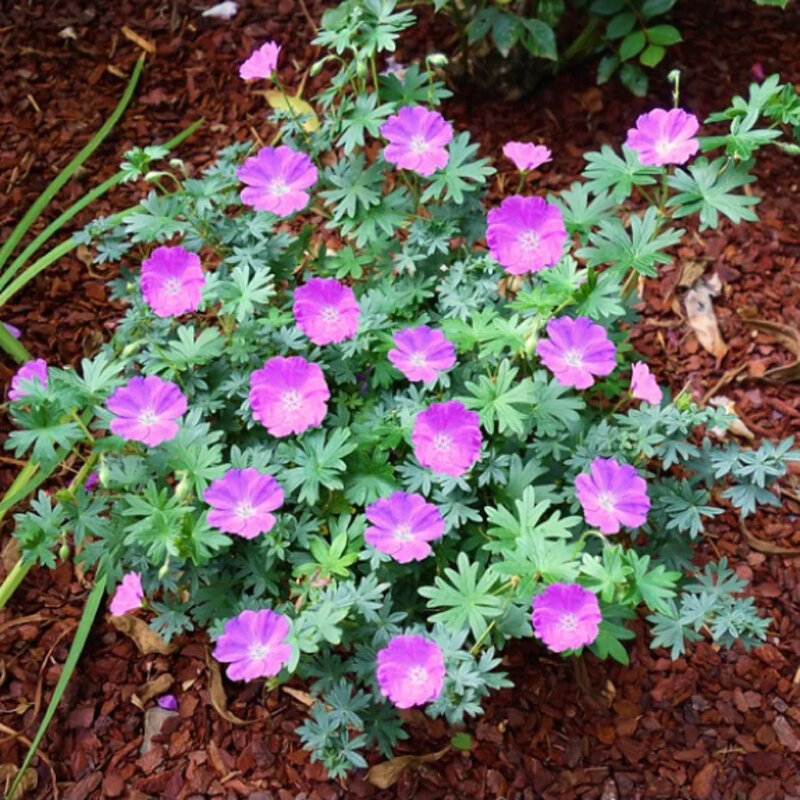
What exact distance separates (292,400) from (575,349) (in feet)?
1.60

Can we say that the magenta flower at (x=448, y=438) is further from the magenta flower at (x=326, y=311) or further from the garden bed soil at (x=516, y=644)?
the garden bed soil at (x=516, y=644)

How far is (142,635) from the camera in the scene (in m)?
2.13

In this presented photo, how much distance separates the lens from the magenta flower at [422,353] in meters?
1.71

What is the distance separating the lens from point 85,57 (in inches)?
117

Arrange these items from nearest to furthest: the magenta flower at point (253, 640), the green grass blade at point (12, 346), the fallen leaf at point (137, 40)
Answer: the magenta flower at point (253, 640), the green grass blade at point (12, 346), the fallen leaf at point (137, 40)

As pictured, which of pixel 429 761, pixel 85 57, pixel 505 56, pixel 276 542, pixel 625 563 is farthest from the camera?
pixel 85 57

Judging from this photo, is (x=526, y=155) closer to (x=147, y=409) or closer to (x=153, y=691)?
(x=147, y=409)

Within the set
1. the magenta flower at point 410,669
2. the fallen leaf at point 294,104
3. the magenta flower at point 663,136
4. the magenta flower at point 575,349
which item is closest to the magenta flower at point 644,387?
the magenta flower at point 575,349

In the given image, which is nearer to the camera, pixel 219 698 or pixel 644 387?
pixel 644 387

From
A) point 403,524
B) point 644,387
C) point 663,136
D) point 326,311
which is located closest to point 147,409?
point 326,311

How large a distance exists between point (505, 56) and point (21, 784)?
2.02m

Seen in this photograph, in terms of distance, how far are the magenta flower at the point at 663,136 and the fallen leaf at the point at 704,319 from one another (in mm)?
840

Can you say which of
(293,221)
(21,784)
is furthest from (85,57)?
(21,784)

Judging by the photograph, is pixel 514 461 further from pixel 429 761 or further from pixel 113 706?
pixel 113 706
